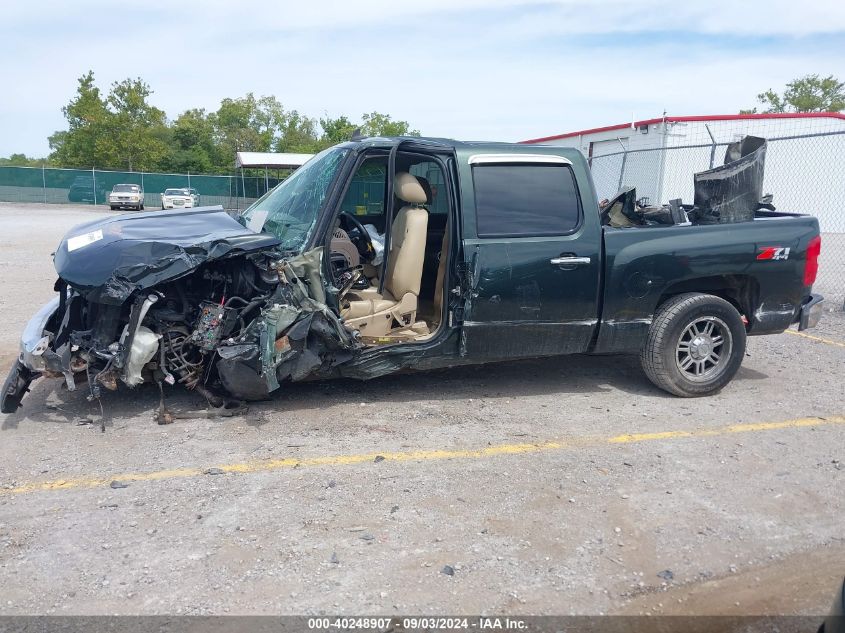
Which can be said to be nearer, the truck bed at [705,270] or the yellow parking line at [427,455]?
the yellow parking line at [427,455]

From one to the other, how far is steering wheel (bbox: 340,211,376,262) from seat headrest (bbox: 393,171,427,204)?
717 mm

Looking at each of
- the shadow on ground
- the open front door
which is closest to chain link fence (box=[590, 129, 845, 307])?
the shadow on ground

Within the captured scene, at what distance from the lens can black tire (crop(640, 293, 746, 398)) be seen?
5363 mm

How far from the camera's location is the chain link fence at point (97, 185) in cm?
3872

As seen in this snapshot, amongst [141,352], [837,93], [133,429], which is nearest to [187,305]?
[141,352]

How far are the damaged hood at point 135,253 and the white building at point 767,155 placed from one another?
16.9 metres

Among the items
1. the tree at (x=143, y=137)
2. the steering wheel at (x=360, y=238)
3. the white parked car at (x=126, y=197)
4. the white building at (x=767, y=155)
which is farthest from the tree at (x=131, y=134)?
the steering wheel at (x=360, y=238)

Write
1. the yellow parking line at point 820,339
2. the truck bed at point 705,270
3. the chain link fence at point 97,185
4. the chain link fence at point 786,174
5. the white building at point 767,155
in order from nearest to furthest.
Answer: the truck bed at point 705,270 < the yellow parking line at point 820,339 < the chain link fence at point 786,174 < the white building at point 767,155 < the chain link fence at point 97,185

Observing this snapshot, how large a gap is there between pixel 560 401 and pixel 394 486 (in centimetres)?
205

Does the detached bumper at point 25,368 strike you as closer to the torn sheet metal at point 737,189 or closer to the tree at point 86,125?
the torn sheet metal at point 737,189

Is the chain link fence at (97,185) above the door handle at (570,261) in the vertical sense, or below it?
above

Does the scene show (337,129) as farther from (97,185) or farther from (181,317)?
(181,317)

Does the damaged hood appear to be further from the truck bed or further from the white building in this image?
the white building

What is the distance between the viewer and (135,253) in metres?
4.41
